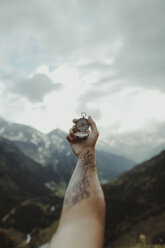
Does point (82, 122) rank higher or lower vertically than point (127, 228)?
lower

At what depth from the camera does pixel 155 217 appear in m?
64.2

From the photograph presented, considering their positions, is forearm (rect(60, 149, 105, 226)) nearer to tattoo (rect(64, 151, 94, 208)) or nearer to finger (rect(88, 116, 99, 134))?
tattoo (rect(64, 151, 94, 208))

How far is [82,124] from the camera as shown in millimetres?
5289

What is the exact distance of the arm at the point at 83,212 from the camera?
198 cm

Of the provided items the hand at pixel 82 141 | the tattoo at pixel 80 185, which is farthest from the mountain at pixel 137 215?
the tattoo at pixel 80 185

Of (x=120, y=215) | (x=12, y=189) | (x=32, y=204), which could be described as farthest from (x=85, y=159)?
(x=12, y=189)

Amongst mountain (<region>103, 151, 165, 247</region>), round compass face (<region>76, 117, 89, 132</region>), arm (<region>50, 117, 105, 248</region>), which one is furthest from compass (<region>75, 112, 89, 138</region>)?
mountain (<region>103, 151, 165, 247</region>)

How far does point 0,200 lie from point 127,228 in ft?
400

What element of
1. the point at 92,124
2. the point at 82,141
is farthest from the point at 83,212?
the point at 92,124

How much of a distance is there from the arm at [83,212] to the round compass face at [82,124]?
4.07 ft

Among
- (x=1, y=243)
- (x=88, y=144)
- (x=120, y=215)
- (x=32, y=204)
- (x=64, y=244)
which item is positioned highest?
(x=32, y=204)

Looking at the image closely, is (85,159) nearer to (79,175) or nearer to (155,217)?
(79,175)

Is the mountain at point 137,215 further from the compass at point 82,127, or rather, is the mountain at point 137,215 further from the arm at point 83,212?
the arm at point 83,212

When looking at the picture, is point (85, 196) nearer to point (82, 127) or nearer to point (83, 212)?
point (83, 212)
